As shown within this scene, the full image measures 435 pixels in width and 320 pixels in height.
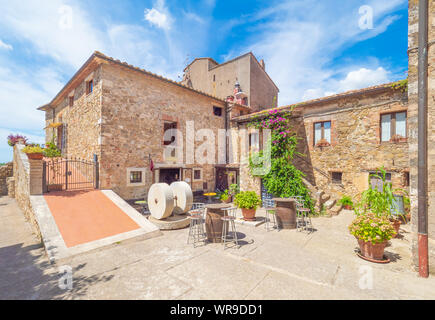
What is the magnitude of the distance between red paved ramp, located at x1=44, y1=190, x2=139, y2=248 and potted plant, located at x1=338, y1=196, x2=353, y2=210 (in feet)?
32.0

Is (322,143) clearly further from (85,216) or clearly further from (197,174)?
(85,216)

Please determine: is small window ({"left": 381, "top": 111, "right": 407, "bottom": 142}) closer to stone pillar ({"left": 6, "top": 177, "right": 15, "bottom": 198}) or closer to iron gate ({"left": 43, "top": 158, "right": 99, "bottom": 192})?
iron gate ({"left": 43, "top": 158, "right": 99, "bottom": 192})

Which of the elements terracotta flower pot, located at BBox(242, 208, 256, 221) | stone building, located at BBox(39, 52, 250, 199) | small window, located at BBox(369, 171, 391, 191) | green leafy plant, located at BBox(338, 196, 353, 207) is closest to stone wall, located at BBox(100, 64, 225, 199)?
stone building, located at BBox(39, 52, 250, 199)

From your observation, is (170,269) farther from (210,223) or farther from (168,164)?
(168,164)

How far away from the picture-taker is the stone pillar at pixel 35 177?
23.1ft

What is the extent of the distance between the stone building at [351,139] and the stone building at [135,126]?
3.29m

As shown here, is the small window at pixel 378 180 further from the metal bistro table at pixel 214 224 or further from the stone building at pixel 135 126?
the stone building at pixel 135 126

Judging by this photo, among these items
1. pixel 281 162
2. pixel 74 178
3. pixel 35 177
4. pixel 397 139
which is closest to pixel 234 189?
pixel 281 162

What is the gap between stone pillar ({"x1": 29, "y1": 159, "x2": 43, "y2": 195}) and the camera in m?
7.05

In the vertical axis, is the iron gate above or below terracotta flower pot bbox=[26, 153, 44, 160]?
below

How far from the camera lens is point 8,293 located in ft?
11.4

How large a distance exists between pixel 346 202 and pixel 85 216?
1144 centimetres

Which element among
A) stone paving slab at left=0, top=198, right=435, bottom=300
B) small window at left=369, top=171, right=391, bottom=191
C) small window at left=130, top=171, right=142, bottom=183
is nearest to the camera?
stone paving slab at left=0, top=198, right=435, bottom=300

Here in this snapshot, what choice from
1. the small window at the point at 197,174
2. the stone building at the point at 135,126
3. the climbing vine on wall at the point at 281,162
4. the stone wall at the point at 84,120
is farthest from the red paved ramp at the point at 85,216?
the climbing vine on wall at the point at 281,162
